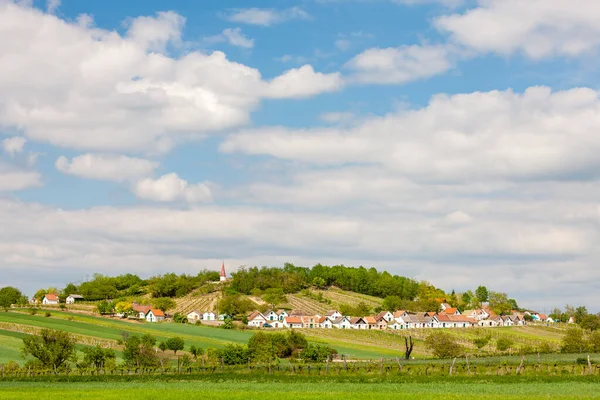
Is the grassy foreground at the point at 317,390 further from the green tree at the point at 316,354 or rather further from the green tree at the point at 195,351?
the green tree at the point at 195,351

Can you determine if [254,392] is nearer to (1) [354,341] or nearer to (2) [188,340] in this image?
(2) [188,340]

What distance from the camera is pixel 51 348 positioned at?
92.1 m

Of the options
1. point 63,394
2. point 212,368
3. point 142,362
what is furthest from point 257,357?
point 63,394

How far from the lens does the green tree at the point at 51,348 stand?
91625mm

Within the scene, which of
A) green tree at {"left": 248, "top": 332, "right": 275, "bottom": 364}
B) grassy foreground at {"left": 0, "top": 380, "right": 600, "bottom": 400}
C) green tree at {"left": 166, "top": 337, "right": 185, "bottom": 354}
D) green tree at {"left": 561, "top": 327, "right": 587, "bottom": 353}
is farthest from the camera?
green tree at {"left": 561, "top": 327, "right": 587, "bottom": 353}

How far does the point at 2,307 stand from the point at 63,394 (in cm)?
15862

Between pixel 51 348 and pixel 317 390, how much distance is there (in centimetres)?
5066

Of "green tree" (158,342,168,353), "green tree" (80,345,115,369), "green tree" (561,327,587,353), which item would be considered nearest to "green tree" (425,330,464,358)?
"green tree" (561,327,587,353)

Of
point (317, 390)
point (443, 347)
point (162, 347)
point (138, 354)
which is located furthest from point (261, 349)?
point (317, 390)

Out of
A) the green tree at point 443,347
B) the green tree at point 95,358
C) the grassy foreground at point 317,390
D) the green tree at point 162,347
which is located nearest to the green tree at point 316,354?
the green tree at point 443,347

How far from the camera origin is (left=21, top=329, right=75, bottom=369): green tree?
91625 millimetres

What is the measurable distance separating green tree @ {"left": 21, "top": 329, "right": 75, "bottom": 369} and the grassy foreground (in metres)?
27.8

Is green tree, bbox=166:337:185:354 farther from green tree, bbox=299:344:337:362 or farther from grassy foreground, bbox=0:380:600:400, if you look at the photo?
grassy foreground, bbox=0:380:600:400

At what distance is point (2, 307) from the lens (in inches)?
7776
